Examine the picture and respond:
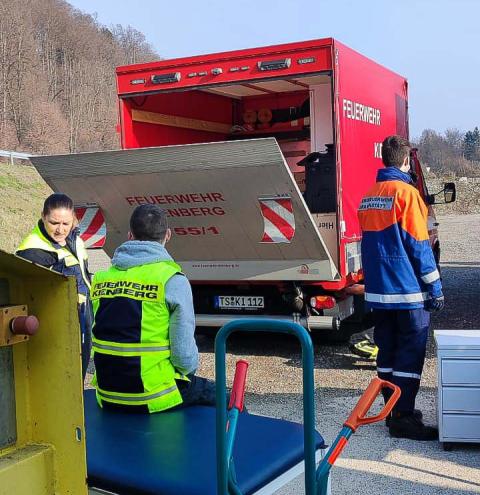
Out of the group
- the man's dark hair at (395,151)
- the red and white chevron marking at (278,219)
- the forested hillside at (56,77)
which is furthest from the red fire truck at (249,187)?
the forested hillside at (56,77)

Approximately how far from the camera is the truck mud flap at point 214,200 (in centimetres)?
604

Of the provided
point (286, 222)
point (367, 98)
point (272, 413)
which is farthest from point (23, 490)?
point (367, 98)

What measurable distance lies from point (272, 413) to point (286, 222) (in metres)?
1.67

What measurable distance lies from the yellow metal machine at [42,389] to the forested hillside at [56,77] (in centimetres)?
5459

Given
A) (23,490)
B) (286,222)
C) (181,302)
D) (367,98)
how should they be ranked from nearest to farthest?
(23,490) < (181,302) < (286,222) < (367,98)

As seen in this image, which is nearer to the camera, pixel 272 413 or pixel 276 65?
pixel 272 413

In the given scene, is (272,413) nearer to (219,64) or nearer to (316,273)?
(316,273)

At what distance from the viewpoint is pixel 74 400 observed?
2.03m

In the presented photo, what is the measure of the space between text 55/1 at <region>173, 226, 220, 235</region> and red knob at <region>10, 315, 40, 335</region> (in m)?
4.90

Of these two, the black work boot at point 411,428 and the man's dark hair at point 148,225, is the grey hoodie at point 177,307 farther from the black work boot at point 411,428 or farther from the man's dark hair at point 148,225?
the black work boot at point 411,428

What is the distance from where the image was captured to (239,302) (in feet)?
24.2

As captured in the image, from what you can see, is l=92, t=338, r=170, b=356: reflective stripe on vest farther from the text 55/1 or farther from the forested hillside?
the forested hillside

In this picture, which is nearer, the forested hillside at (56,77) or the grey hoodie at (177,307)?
the grey hoodie at (177,307)

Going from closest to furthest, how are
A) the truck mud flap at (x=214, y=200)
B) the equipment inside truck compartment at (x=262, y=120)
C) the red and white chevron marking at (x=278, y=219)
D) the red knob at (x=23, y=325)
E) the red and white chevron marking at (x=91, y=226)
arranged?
1. the red knob at (x=23, y=325)
2. the truck mud flap at (x=214, y=200)
3. the red and white chevron marking at (x=278, y=219)
4. the red and white chevron marking at (x=91, y=226)
5. the equipment inside truck compartment at (x=262, y=120)
